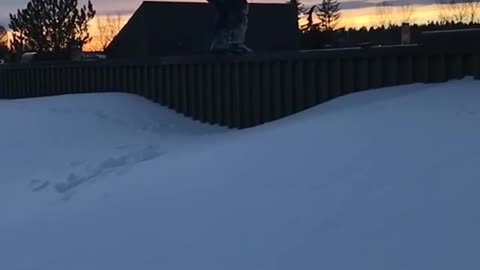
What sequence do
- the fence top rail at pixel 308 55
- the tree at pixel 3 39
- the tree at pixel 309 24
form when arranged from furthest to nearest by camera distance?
the tree at pixel 3 39, the tree at pixel 309 24, the fence top rail at pixel 308 55

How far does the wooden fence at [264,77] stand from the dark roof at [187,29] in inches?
506

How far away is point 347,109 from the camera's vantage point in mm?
9633

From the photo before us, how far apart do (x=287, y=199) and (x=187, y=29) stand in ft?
81.4

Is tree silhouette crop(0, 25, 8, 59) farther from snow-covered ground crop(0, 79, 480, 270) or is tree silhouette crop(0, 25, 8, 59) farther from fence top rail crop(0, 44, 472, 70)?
snow-covered ground crop(0, 79, 480, 270)

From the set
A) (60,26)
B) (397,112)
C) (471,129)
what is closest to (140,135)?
(397,112)

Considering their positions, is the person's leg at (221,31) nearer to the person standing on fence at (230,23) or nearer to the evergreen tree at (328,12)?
the person standing on fence at (230,23)

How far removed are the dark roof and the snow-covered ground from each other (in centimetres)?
1978

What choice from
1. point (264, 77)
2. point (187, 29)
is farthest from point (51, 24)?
point (264, 77)

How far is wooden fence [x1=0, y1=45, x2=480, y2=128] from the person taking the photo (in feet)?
34.3

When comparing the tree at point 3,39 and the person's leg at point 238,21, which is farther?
the tree at point 3,39

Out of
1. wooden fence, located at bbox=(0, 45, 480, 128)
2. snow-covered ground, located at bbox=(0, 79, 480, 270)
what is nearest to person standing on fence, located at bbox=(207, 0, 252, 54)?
wooden fence, located at bbox=(0, 45, 480, 128)

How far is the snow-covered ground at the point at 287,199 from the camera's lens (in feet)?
18.4

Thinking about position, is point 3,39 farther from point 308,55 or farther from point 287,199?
point 287,199

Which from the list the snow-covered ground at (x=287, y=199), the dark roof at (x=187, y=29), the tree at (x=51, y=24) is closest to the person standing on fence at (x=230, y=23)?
the snow-covered ground at (x=287, y=199)
